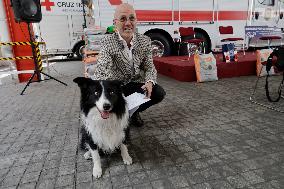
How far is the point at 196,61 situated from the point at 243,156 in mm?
3474

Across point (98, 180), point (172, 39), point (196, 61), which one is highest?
point (172, 39)

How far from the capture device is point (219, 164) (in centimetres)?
225

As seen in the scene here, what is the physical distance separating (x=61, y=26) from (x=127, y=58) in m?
9.88

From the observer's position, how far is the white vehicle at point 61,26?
A: 11164mm

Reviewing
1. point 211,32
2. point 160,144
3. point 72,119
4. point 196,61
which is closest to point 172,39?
point 211,32

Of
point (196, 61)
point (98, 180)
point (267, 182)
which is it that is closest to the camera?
point (267, 182)

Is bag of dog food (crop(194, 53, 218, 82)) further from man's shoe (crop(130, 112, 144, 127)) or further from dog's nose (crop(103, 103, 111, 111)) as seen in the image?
dog's nose (crop(103, 103, 111, 111))

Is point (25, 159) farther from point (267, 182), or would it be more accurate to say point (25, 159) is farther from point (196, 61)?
point (196, 61)

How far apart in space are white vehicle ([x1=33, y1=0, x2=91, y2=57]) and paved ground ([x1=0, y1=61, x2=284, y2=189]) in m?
7.72

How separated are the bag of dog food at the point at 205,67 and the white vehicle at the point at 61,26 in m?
7.74

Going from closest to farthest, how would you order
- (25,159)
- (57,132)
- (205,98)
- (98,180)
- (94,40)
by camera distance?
(98,180) < (25,159) < (57,132) < (205,98) < (94,40)

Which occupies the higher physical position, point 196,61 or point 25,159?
point 196,61

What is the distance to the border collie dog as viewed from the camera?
6.45 ft

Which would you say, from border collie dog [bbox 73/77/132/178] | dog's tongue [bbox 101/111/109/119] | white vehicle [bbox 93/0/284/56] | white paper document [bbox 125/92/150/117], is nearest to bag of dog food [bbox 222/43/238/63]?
white vehicle [bbox 93/0/284/56]
